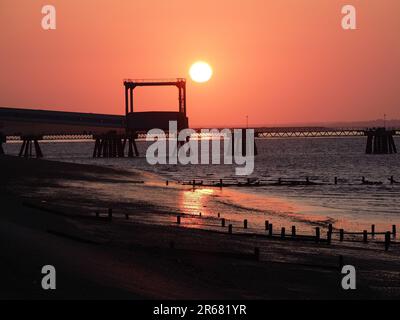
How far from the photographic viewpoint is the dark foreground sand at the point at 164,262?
19000 millimetres

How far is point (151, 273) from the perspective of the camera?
2164 centimetres

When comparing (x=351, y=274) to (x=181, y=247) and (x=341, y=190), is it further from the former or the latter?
(x=341, y=190)

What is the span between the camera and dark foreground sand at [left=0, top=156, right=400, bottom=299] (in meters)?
19.0

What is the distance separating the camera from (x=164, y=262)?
78.0ft

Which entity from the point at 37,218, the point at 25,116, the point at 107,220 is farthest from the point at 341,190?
the point at 25,116

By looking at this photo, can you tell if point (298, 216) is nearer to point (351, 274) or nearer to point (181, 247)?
point (181, 247)

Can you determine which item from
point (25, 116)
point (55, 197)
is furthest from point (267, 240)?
point (25, 116)

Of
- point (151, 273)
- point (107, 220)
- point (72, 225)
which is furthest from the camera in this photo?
point (107, 220)
